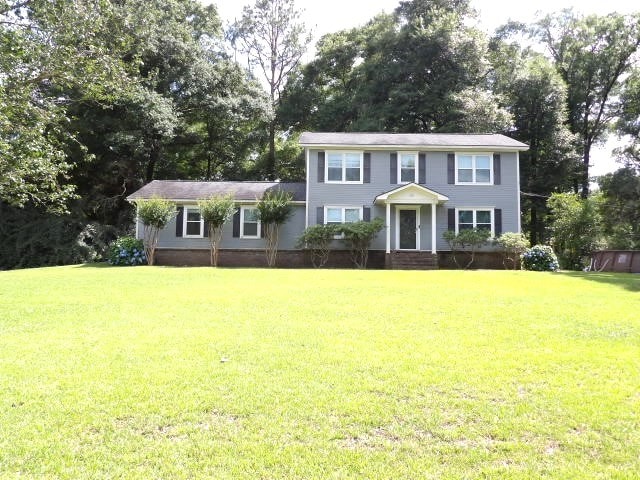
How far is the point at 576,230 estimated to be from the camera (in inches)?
803

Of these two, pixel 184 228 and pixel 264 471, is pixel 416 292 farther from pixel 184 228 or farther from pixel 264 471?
pixel 184 228

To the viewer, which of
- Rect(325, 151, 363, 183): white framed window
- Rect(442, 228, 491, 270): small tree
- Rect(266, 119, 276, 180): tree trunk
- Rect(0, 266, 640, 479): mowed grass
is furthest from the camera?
Rect(266, 119, 276, 180): tree trunk

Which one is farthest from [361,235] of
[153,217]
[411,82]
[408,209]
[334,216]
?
[411,82]

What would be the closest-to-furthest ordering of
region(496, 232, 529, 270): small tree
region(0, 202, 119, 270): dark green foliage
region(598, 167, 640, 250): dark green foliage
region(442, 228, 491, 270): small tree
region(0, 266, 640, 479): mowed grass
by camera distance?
region(0, 266, 640, 479): mowed grass
region(496, 232, 529, 270): small tree
region(442, 228, 491, 270): small tree
region(0, 202, 119, 270): dark green foliage
region(598, 167, 640, 250): dark green foliage

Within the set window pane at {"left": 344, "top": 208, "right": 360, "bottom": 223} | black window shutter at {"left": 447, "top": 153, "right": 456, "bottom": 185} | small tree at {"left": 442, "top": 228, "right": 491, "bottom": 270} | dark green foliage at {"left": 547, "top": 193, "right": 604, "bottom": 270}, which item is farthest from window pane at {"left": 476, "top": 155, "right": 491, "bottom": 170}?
window pane at {"left": 344, "top": 208, "right": 360, "bottom": 223}

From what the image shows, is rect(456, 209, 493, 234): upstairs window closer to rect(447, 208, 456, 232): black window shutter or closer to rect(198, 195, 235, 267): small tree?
rect(447, 208, 456, 232): black window shutter

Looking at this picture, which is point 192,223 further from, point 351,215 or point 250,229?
point 351,215

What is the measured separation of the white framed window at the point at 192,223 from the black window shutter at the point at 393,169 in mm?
9194

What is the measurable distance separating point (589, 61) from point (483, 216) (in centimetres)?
1837

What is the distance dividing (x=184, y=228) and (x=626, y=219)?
25133 mm

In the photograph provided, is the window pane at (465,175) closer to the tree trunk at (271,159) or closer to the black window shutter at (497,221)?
the black window shutter at (497,221)

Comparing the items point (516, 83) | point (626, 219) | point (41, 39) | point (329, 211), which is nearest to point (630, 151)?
point (626, 219)

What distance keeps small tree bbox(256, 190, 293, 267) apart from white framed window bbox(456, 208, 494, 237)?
7882 mm

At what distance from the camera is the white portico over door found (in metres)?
19.0
